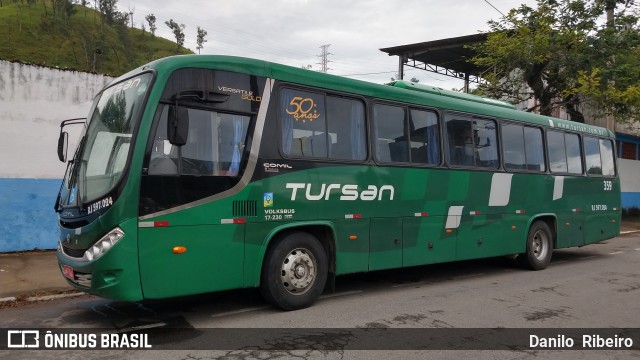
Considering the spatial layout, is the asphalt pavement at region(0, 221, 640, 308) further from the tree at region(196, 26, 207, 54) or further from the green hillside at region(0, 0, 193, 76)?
the tree at region(196, 26, 207, 54)

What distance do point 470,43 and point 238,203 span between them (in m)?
21.8

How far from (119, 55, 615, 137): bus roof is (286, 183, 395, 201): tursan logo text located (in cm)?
134

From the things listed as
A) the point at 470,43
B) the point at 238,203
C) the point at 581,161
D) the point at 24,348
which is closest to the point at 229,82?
the point at 238,203

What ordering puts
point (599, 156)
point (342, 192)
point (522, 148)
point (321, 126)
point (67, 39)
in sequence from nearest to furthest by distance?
point (321, 126)
point (342, 192)
point (522, 148)
point (599, 156)
point (67, 39)

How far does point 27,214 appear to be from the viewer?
1004cm

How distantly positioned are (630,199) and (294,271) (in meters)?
24.2

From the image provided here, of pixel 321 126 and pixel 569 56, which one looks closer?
pixel 321 126

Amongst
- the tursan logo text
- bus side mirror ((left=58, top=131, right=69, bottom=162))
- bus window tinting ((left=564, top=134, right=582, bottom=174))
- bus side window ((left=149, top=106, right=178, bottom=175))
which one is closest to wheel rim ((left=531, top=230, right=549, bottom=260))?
bus window tinting ((left=564, top=134, right=582, bottom=174))

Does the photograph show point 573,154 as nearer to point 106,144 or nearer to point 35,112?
point 106,144

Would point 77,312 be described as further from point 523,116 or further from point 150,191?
point 523,116

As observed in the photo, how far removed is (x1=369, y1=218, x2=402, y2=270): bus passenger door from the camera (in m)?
7.17

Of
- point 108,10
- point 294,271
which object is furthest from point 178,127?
point 108,10

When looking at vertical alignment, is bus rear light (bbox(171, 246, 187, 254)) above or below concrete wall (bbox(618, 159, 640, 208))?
below

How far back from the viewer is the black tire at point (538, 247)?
32.9 feet
